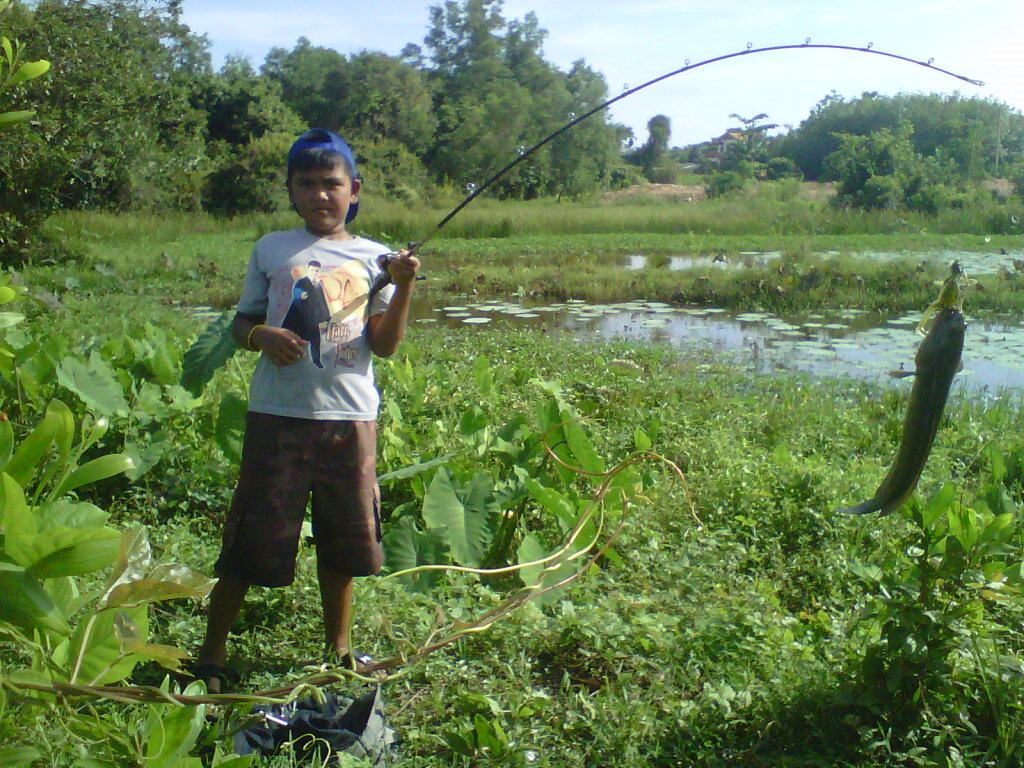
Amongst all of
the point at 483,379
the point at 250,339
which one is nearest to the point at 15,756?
the point at 250,339

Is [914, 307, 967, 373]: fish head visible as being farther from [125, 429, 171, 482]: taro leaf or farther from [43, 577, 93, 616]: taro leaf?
[125, 429, 171, 482]: taro leaf

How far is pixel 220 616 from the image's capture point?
98.0 inches

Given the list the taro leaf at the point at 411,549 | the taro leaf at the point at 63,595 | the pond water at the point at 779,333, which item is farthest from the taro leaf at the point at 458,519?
the pond water at the point at 779,333

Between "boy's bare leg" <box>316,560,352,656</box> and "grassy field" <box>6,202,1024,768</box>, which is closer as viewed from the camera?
"grassy field" <box>6,202,1024,768</box>

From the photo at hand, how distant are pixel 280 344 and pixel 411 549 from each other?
3.71ft

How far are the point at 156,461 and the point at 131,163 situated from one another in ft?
45.8

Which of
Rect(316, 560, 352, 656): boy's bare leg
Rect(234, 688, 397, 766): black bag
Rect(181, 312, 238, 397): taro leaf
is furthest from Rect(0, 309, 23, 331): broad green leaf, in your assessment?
Rect(181, 312, 238, 397): taro leaf

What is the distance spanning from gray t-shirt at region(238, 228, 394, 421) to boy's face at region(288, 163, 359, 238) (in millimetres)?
41

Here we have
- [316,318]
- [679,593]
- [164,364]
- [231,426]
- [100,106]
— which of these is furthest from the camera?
[100,106]

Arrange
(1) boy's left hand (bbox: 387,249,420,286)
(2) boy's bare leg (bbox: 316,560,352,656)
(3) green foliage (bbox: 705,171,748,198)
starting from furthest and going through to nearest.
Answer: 1. (3) green foliage (bbox: 705,171,748,198)
2. (2) boy's bare leg (bbox: 316,560,352,656)
3. (1) boy's left hand (bbox: 387,249,420,286)

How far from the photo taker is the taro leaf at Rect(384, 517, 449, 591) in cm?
318

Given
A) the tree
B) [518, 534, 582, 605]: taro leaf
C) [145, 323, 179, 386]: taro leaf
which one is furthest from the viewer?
the tree

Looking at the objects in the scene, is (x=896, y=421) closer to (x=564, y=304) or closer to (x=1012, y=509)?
(x=1012, y=509)

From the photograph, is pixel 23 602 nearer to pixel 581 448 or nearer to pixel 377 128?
pixel 581 448
